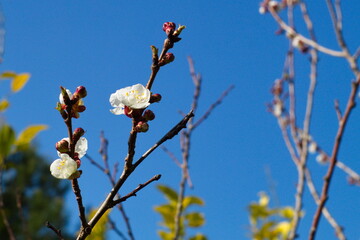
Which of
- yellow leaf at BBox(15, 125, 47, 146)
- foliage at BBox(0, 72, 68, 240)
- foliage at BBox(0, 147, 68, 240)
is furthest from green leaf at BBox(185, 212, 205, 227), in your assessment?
foliage at BBox(0, 147, 68, 240)

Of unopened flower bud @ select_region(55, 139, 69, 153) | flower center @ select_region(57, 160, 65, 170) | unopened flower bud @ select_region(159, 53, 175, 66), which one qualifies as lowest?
flower center @ select_region(57, 160, 65, 170)

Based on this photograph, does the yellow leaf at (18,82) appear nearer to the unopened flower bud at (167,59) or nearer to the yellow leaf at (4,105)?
the yellow leaf at (4,105)

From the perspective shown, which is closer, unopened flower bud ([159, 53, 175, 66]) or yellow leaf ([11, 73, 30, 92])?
unopened flower bud ([159, 53, 175, 66])

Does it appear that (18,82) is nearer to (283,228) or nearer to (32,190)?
(283,228)

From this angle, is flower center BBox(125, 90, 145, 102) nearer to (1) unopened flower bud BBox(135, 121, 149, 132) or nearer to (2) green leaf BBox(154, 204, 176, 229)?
(1) unopened flower bud BBox(135, 121, 149, 132)

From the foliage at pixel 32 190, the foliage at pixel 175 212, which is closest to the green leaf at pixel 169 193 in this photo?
the foliage at pixel 175 212

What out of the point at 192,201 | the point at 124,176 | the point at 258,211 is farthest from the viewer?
the point at 258,211

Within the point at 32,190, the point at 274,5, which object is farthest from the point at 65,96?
the point at 32,190
